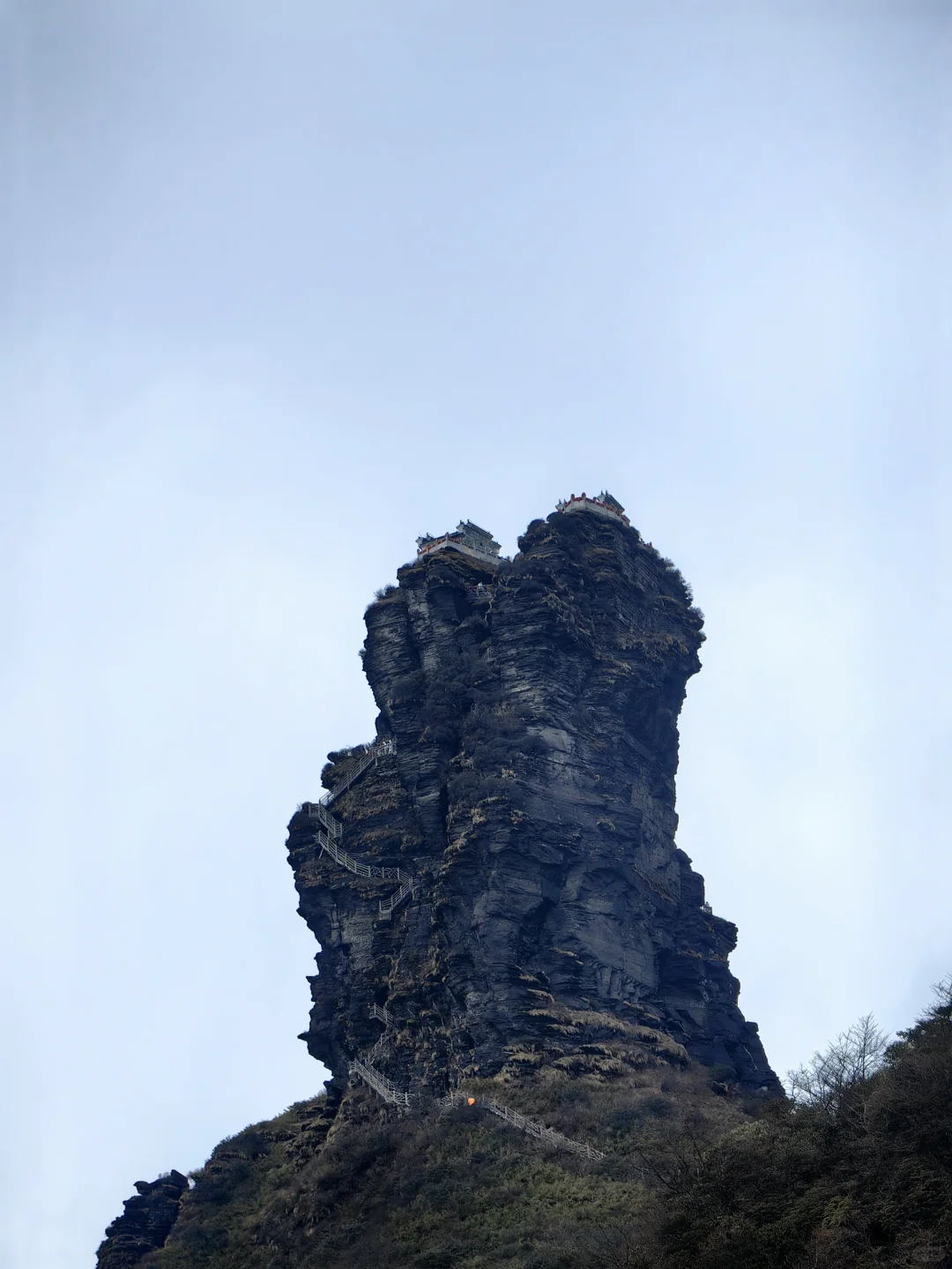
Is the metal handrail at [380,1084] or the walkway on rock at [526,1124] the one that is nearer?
the walkway on rock at [526,1124]

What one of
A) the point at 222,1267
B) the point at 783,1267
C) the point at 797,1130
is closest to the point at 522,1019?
the point at 222,1267

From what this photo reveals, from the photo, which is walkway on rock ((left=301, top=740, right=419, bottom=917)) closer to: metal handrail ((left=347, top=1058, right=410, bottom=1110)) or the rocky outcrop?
metal handrail ((left=347, top=1058, right=410, bottom=1110))

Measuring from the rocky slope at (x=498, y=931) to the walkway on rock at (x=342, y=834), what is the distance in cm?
19

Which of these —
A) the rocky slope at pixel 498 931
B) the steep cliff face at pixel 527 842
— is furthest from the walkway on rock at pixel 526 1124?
the steep cliff face at pixel 527 842

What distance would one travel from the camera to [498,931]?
73625 millimetres

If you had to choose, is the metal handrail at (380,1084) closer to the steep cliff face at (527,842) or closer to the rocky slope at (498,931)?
the rocky slope at (498,931)

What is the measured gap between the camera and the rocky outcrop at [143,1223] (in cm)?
8288

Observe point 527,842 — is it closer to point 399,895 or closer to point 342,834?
point 399,895

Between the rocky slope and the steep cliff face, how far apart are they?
151 mm

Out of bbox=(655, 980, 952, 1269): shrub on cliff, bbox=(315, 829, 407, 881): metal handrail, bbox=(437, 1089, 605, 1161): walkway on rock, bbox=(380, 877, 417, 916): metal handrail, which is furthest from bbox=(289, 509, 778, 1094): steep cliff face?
bbox=(655, 980, 952, 1269): shrub on cliff

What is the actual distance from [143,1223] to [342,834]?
2647 cm

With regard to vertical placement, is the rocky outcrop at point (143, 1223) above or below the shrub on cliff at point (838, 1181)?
above

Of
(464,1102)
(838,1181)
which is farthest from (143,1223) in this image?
(838,1181)

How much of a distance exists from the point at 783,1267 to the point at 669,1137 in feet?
64.1
